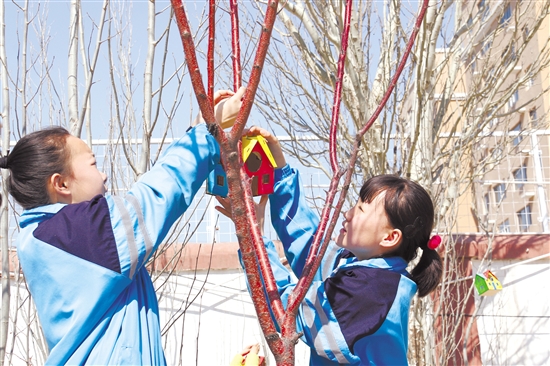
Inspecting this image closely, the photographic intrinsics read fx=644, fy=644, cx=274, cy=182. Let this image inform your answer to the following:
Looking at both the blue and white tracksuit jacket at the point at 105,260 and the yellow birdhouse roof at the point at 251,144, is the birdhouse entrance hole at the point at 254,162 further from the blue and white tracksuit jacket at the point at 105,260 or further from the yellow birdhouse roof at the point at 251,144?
the blue and white tracksuit jacket at the point at 105,260

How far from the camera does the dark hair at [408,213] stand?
66.8 inches

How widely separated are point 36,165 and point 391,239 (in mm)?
897

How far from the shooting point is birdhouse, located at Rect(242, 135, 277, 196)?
157 cm

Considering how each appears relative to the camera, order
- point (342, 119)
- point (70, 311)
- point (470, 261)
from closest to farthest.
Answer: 1. point (70, 311)
2. point (342, 119)
3. point (470, 261)

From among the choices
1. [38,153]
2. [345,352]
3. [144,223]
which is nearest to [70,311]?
[144,223]

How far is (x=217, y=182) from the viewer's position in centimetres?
159

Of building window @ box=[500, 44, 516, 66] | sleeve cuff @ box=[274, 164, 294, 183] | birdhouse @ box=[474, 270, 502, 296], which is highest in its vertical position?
building window @ box=[500, 44, 516, 66]

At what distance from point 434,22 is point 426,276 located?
2735mm

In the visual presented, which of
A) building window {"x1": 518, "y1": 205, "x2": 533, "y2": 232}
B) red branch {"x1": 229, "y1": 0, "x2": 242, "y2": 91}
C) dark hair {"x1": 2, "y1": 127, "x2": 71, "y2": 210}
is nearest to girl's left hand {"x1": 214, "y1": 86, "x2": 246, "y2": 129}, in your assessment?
red branch {"x1": 229, "y1": 0, "x2": 242, "y2": 91}

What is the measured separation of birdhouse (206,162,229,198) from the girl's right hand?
11 cm

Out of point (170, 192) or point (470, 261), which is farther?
point (470, 261)

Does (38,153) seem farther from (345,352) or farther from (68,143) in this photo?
(345,352)

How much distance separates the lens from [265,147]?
1624 millimetres

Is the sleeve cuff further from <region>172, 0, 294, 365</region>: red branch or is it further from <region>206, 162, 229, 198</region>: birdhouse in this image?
<region>172, 0, 294, 365</region>: red branch
